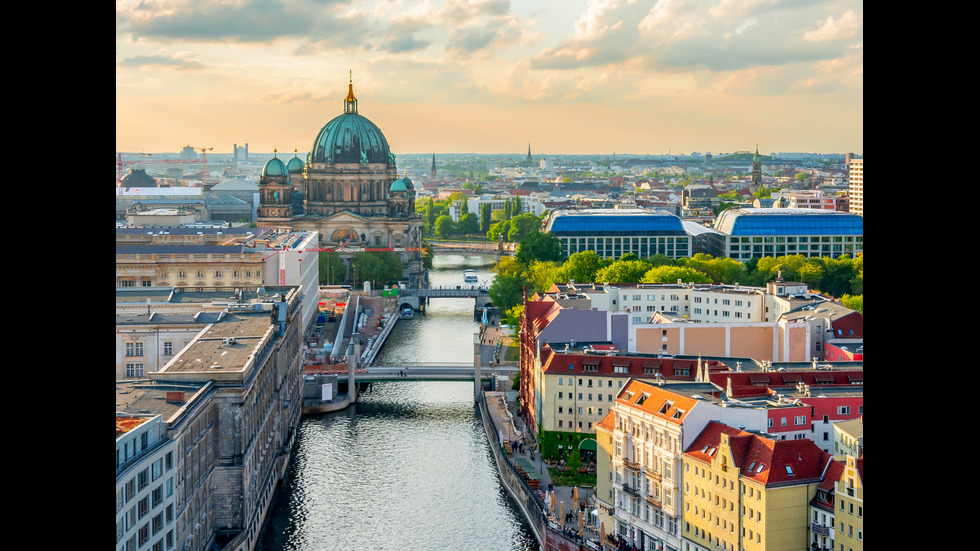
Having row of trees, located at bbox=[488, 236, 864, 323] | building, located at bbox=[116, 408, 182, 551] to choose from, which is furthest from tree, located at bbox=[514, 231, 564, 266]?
building, located at bbox=[116, 408, 182, 551]

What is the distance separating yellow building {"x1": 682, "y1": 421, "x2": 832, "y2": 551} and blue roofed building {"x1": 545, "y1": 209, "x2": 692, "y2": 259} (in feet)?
159

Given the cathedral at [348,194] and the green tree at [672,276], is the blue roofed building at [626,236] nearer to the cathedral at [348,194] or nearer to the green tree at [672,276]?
the cathedral at [348,194]

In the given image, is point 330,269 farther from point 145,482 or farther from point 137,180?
point 137,180

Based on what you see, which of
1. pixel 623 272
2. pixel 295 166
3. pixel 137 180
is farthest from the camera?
pixel 137 180

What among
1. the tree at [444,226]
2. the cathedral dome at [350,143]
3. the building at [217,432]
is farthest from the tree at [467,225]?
the building at [217,432]

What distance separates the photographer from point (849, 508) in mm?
18781

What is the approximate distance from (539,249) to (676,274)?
16.5 meters

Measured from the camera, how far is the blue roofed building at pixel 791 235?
217ft

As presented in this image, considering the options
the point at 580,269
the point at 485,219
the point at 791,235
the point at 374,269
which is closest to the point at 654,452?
the point at 580,269

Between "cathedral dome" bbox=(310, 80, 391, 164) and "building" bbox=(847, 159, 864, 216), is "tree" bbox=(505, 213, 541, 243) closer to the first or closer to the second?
"cathedral dome" bbox=(310, 80, 391, 164)

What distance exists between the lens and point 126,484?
663 inches

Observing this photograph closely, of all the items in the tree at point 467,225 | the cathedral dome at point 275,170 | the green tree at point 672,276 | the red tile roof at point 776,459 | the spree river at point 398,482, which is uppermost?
the cathedral dome at point 275,170

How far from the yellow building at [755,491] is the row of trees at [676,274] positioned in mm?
28124

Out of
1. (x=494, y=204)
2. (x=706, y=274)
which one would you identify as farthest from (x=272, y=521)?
(x=494, y=204)
